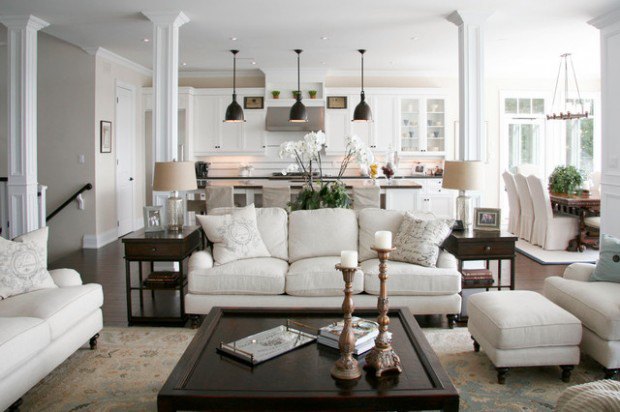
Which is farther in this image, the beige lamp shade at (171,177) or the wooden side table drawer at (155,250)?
the beige lamp shade at (171,177)

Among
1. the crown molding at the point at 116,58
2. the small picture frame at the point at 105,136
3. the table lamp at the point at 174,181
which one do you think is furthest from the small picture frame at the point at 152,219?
the crown molding at the point at 116,58

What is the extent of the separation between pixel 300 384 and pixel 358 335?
487 millimetres

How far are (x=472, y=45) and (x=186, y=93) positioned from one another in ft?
18.1

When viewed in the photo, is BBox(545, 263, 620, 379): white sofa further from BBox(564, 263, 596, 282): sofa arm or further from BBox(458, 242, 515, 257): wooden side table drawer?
BBox(458, 242, 515, 257): wooden side table drawer

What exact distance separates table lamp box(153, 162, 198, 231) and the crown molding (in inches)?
148

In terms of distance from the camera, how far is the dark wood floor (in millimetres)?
4801

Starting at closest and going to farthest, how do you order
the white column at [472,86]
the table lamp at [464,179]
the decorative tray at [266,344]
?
1. the decorative tray at [266,344]
2. the table lamp at [464,179]
3. the white column at [472,86]

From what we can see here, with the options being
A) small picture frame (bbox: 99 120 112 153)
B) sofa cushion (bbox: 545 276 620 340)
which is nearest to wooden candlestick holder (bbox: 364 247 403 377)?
sofa cushion (bbox: 545 276 620 340)

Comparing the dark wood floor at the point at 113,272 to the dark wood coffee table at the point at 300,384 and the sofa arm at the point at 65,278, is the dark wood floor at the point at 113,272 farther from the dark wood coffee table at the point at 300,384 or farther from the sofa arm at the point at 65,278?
the dark wood coffee table at the point at 300,384

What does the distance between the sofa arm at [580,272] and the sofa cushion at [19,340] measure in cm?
338

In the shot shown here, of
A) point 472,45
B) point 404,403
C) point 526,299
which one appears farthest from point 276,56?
point 404,403

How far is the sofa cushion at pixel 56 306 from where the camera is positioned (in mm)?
3139

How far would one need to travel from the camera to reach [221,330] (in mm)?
3027

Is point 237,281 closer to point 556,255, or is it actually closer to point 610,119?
point 610,119
